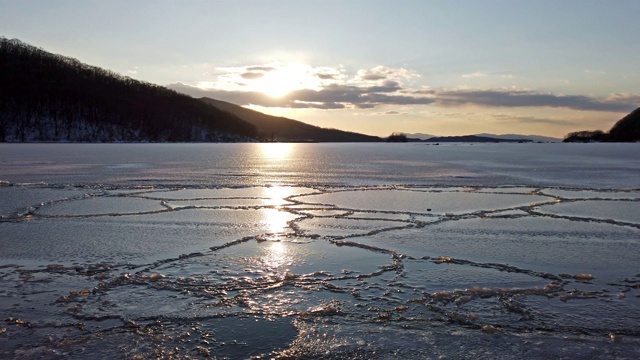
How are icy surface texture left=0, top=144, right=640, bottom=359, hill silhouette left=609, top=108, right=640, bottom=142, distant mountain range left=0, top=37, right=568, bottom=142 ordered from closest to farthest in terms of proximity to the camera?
1. icy surface texture left=0, top=144, right=640, bottom=359
2. distant mountain range left=0, top=37, right=568, bottom=142
3. hill silhouette left=609, top=108, right=640, bottom=142

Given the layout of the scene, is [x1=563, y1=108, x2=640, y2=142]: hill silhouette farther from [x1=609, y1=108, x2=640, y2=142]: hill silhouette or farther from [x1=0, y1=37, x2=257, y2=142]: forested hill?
[x1=0, y1=37, x2=257, y2=142]: forested hill

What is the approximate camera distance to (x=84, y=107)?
14300 centimetres

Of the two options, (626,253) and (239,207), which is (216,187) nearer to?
(239,207)

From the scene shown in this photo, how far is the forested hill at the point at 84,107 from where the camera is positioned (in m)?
130

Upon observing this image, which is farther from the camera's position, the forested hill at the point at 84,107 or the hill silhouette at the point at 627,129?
the hill silhouette at the point at 627,129

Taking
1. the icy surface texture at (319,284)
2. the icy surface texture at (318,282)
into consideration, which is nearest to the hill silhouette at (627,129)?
the icy surface texture at (318,282)

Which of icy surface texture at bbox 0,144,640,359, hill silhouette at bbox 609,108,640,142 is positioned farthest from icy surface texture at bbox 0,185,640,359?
hill silhouette at bbox 609,108,640,142

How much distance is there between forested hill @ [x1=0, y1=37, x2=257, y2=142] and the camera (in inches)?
5098

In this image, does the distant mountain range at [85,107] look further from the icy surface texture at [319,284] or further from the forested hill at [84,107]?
the icy surface texture at [319,284]

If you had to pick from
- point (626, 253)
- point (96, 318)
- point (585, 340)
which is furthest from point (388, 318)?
point (626, 253)

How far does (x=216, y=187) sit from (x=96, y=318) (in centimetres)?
1466

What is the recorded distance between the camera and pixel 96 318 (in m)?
5.45

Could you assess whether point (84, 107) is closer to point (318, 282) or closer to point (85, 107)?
point (85, 107)

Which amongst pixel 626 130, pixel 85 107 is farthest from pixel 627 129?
pixel 85 107
